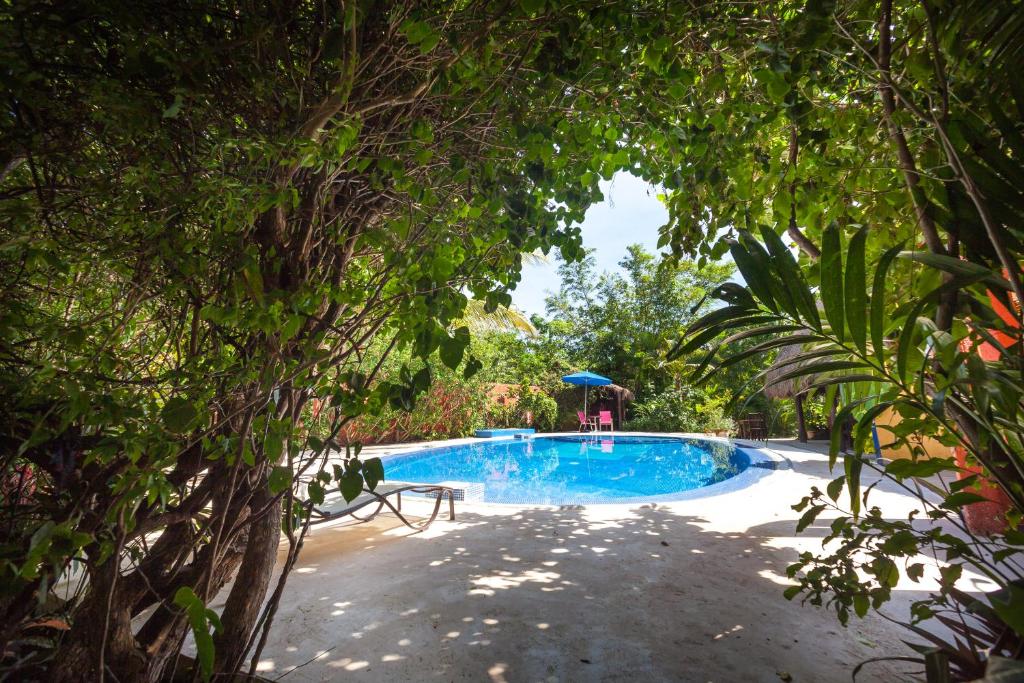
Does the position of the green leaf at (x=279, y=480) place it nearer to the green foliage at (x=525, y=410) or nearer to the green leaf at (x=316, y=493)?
the green leaf at (x=316, y=493)

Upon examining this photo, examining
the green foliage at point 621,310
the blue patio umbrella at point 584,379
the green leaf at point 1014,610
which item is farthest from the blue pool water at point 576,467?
the green leaf at point 1014,610

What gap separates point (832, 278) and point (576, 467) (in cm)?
1038

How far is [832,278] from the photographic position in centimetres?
111

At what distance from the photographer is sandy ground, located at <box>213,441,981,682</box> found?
7.16 feet

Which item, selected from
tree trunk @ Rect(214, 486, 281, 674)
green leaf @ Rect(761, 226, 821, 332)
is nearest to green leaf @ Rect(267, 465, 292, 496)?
tree trunk @ Rect(214, 486, 281, 674)

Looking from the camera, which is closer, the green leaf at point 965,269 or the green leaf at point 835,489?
the green leaf at point 965,269

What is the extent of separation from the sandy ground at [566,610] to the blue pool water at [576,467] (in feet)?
11.7

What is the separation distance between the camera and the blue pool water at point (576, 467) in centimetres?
877

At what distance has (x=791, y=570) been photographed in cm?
158

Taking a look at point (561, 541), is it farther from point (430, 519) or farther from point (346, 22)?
point (346, 22)

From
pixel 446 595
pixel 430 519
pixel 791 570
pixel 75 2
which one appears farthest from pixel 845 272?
pixel 430 519

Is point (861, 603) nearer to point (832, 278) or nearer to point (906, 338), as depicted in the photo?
point (906, 338)

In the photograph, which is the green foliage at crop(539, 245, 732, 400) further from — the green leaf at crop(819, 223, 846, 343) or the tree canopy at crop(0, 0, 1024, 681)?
the green leaf at crop(819, 223, 846, 343)

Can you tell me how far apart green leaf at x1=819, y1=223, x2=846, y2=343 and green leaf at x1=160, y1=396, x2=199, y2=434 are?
1.60 meters
